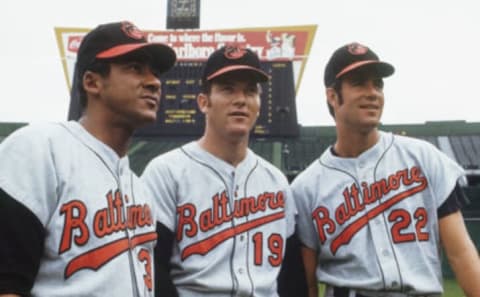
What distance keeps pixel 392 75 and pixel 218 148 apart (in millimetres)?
765

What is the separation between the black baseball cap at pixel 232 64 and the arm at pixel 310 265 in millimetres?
756

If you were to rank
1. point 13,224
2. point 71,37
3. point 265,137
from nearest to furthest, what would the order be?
point 13,224 → point 265,137 → point 71,37

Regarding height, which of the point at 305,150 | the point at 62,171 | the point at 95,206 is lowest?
the point at 305,150

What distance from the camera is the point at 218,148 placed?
7.16 feet

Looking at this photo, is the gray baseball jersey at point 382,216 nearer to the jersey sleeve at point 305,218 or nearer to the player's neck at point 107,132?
the jersey sleeve at point 305,218

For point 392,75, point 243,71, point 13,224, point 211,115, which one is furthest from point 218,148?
point 13,224

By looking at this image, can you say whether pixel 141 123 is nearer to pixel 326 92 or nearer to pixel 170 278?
pixel 170 278

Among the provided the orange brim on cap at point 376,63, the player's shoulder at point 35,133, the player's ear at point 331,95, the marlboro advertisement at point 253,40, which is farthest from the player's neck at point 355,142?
the marlboro advertisement at point 253,40

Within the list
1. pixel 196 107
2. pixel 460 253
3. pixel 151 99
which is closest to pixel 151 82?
pixel 151 99

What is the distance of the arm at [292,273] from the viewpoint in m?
2.29

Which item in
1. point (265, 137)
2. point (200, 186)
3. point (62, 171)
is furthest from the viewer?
point (265, 137)

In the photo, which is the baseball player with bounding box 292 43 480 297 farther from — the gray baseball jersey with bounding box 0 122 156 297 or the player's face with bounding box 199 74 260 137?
the gray baseball jersey with bounding box 0 122 156 297

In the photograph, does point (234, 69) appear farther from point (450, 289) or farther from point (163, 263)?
point (450, 289)

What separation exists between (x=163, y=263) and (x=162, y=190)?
0.27 metres
